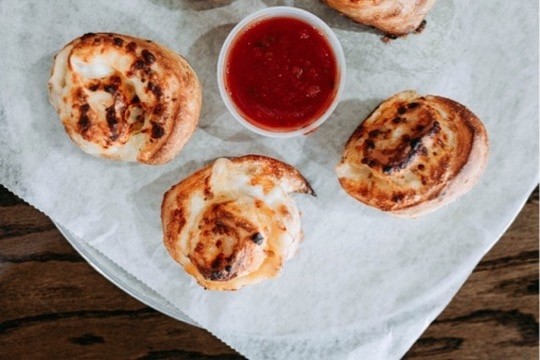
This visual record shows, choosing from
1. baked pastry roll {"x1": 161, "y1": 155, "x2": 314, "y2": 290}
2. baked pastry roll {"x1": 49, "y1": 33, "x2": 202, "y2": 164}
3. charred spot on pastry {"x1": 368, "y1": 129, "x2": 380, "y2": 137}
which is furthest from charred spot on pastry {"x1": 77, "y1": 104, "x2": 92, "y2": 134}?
charred spot on pastry {"x1": 368, "y1": 129, "x2": 380, "y2": 137}

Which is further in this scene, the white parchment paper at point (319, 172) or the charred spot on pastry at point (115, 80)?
the white parchment paper at point (319, 172)

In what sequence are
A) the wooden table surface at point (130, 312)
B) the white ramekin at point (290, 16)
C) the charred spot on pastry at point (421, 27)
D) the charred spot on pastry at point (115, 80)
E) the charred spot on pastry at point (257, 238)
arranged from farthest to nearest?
the wooden table surface at point (130, 312) < the charred spot on pastry at point (421, 27) < the white ramekin at point (290, 16) < the charred spot on pastry at point (115, 80) < the charred spot on pastry at point (257, 238)

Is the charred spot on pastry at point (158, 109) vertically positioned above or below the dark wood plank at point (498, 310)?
above

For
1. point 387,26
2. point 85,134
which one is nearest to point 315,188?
point 387,26

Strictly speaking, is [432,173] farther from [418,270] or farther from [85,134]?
[85,134]

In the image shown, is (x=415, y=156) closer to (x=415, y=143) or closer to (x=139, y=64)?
(x=415, y=143)

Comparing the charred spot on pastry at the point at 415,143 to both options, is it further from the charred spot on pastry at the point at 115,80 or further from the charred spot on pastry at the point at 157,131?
the charred spot on pastry at the point at 115,80

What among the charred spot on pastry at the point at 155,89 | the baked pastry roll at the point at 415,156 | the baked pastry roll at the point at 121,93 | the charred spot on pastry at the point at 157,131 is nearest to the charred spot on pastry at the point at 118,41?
the baked pastry roll at the point at 121,93

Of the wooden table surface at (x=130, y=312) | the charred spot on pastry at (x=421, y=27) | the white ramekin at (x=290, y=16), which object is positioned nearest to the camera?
the white ramekin at (x=290, y=16)

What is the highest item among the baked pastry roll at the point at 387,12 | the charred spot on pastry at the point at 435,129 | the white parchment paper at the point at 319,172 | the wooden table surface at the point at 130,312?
the baked pastry roll at the point at 387,12
